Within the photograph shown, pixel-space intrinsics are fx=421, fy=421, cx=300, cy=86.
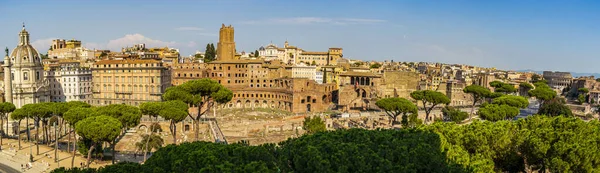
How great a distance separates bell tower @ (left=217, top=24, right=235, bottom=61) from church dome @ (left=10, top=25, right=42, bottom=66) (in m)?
42.2

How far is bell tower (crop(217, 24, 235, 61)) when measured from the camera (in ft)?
319

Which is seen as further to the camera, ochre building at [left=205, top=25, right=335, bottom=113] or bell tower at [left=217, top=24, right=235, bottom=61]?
bell tower at [left=217, top=24, right=235, bottom=61]

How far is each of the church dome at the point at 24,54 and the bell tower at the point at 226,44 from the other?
4223cm

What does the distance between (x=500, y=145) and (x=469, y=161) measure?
507 centimetres

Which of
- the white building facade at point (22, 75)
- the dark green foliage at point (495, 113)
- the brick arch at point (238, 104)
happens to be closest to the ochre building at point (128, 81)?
the white building facade at point (22, 75)

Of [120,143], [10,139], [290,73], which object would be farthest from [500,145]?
[290,73]

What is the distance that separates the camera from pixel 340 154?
1773cm

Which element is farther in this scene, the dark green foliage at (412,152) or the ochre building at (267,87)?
the ochre building at (267,87)

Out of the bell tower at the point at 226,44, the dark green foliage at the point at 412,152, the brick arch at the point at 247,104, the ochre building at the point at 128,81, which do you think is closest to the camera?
the dark green foliage at the point at 412,152

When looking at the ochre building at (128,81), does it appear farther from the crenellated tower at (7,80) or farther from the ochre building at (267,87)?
the crenellated tower at (7,80)

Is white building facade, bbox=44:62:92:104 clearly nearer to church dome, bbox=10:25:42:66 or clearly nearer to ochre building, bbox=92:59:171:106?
ochre building, bbox=92:59:171:106

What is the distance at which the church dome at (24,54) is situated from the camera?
5778 centimetres

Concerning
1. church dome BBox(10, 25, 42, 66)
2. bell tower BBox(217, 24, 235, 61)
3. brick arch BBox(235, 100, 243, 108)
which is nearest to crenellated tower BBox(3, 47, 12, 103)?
church dome BBox(10, 25, 42, 66)

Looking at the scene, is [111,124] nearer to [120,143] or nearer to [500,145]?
[120,143]
